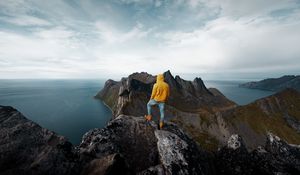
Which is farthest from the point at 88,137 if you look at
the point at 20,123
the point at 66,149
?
the point at 20,123

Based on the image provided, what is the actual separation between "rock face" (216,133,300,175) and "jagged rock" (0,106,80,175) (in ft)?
43.9

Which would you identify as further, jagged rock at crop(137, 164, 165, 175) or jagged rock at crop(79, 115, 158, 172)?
jagged rock at crop(79, 115, 158, 172)

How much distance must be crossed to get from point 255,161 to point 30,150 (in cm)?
1893

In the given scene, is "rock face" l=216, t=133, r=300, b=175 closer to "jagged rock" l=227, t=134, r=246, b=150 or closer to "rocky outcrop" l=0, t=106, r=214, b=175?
"jagged rock" l=227, t=134, r=246, b=150

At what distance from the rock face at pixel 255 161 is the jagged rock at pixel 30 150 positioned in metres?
13.4

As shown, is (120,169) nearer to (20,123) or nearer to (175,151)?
(175,151)

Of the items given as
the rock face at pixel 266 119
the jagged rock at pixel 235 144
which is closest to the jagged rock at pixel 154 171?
the jagged rock at pixel 235 144

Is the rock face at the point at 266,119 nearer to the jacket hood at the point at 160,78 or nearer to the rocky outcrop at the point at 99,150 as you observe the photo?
the rocky outcrop at the point at 99,150

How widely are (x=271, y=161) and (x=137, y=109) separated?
143116 millimetres

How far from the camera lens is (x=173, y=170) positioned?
12.2 m

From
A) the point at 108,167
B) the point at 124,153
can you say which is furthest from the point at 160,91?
the point at 108,167

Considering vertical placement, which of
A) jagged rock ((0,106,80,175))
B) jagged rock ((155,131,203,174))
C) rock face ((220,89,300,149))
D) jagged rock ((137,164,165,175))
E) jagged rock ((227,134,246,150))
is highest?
jagged rock ((0,106,80,175))

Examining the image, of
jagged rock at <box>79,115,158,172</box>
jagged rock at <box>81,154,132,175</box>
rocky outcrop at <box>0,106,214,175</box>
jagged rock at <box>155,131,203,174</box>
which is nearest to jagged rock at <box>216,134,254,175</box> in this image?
rocky outcrop at <box>0,106,214,175</box>

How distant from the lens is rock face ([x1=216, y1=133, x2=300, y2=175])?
16.3m
